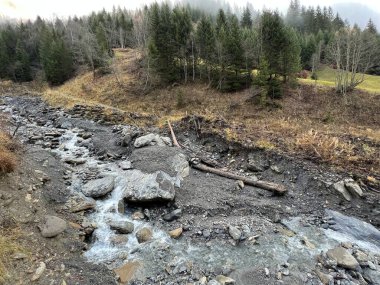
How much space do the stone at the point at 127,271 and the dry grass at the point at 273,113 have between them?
979cm

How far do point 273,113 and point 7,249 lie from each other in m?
28.7

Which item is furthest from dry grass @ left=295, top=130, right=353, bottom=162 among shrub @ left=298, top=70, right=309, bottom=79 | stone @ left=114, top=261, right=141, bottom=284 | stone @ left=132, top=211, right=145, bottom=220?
shrub @ left=298, top=70, right=309, bottom=79

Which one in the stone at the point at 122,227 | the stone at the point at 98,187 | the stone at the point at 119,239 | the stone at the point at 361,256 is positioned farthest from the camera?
the stone at the point at 98,187

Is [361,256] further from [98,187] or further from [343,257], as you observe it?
[98,187]

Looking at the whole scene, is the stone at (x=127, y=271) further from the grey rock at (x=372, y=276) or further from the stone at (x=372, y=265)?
the stone at (x=372, y=265)

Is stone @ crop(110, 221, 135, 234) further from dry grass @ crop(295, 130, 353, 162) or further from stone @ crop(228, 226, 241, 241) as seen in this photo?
dry grass @ crop(295, 130, 353, 162)

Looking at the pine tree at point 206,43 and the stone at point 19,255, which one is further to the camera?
the pine tree at point 206,43

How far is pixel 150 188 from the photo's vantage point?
11398 millimetres

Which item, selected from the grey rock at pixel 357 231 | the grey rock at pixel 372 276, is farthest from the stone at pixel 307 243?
the grey rock at pixel 372 276

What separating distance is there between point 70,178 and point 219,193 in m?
7.23

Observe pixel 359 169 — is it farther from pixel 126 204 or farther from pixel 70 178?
pixel 70 178

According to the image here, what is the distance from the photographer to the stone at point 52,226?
351 inches

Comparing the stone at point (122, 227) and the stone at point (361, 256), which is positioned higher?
the stone at point (122, 227)

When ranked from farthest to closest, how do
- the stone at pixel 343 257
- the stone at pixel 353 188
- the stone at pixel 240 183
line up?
the stone at pixel 240 183 → the stone at pixel 353 188 → the stone at pixel 343 257
